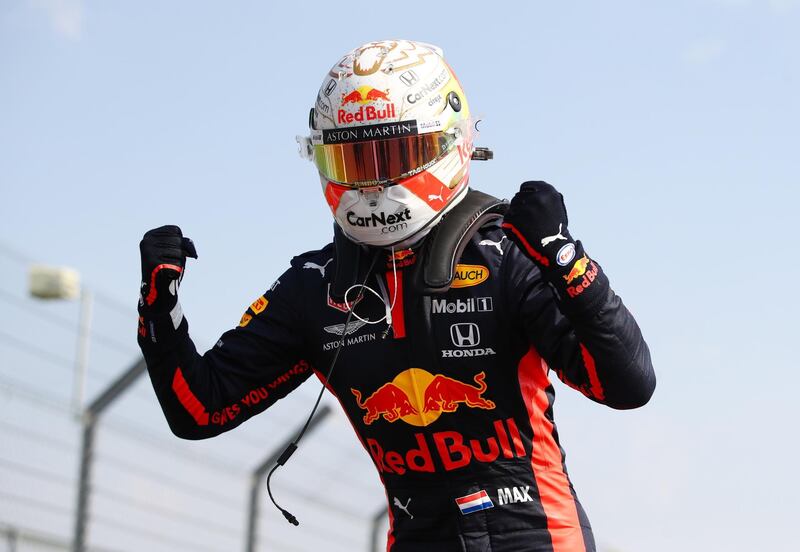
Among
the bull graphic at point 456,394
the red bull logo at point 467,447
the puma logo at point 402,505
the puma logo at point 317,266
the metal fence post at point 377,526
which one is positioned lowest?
the puma logo at point 402,505

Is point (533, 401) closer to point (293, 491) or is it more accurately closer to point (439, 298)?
point (439, 298)

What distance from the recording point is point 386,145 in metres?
4.26

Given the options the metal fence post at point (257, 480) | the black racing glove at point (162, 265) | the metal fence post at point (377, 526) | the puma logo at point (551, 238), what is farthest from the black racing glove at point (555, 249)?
the metal fence post at point (377, 526)

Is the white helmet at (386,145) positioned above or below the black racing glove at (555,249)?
above

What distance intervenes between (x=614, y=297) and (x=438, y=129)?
0.87 meters

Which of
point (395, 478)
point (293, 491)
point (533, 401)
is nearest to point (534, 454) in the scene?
point (533, 401)

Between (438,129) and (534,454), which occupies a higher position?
(438,129)

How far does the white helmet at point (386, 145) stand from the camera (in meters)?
4.25

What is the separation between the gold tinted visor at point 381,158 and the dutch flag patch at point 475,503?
1018 millimetres

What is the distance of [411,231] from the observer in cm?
426

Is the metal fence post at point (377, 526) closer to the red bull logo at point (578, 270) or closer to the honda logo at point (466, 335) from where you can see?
the honda logo at point (466, 335)

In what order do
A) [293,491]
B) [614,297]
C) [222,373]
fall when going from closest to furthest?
1. [614,297]
2. [222,373]
3. [293,491]

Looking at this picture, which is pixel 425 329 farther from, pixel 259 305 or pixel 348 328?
pixel 259 305

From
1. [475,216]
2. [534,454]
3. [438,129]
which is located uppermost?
[438,129]
